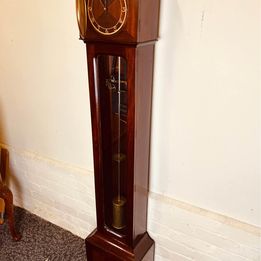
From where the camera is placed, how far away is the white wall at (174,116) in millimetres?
860

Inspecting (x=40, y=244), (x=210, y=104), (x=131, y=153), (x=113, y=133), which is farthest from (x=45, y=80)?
(x=40, y=244)

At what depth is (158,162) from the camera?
44.3 inches

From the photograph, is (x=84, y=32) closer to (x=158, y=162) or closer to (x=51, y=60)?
(x=51, y=60)

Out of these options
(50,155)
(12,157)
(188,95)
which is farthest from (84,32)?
(12,157)

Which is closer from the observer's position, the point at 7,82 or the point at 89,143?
the point at 89,143

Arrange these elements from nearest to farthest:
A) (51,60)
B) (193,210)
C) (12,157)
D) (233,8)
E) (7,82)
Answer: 1. (233,8)
2. (193,210)
3. (51,60)
4. (7,82)
5. (12,157)

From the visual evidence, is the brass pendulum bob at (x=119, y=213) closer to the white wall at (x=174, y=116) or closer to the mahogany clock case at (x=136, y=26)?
the white wall at (x=174, y=116)

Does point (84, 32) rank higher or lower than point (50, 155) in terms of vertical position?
higher

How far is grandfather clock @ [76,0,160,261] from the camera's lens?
79cm

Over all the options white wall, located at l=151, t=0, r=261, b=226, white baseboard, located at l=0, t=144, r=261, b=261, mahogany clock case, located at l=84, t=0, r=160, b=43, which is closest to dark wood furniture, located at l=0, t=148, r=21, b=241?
white baseboard, located at l=0, t=144, r=261, b=261

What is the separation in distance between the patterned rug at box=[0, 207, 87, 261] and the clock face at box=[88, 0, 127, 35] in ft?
3.82

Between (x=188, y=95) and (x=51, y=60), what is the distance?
639 mm

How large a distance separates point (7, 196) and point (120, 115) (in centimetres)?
82

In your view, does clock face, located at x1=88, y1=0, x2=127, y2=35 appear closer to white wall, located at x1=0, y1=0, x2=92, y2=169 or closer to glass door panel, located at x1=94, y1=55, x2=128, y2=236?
glass door panel, located at x1=94, y1=55, x2=128, y2=236
